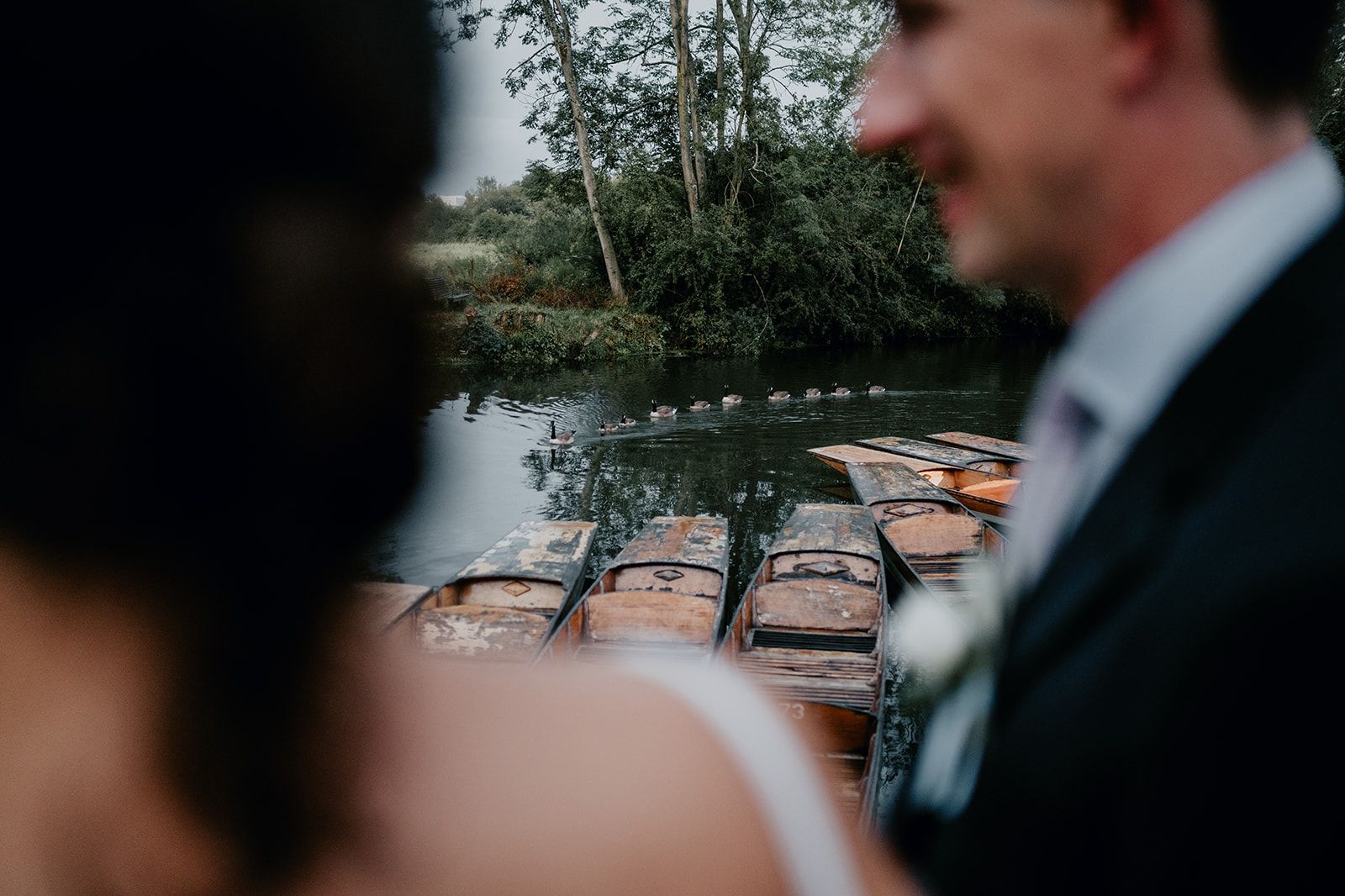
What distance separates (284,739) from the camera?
1.73ft

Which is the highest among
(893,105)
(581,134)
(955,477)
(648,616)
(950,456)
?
(581,134)

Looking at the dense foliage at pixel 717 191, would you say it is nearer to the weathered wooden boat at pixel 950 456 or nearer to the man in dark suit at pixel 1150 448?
the weathered wooden boat at pixel 950 456

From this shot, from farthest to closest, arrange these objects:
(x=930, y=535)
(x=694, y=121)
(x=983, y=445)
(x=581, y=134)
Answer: (x=694, y=121)
(x=581, y=134)
(x=983, y=445)
(x=930, y=535)

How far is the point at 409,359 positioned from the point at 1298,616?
604 millimetres

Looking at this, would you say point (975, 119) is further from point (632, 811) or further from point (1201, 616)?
point (632, 811)

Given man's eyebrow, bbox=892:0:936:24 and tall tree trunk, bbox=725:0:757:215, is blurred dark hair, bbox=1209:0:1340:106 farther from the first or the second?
tall tree trunk, bbox=725:0:757:215

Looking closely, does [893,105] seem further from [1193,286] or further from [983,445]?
[983,445]

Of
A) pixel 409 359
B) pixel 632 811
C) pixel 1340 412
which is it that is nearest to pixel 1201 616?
pixel 1340 412

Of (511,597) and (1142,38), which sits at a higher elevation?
(1142,38)

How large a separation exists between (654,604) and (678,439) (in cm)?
832

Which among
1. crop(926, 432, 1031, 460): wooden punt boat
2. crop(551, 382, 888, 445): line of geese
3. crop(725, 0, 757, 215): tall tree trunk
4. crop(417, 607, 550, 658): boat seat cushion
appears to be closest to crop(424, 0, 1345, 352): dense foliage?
crop(725, 0, 757, 215): tall tree trunk

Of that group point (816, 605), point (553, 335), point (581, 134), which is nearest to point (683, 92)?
point (581, 134)

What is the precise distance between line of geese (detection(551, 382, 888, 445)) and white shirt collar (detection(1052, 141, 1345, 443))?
1228 cm

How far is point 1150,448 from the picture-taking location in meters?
0.57
